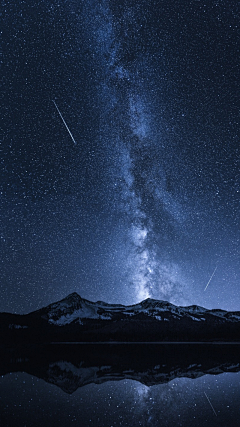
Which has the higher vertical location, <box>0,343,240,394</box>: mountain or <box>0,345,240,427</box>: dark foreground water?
<box>0,343,240,394</box>: mountain

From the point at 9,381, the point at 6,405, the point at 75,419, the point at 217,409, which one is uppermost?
the point at 9,381

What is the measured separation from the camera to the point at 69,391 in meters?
10.9

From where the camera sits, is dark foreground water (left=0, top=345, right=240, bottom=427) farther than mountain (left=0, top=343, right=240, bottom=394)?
No

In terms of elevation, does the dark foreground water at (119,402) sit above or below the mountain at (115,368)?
below

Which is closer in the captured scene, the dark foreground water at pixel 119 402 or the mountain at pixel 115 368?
the dark foreground water at pixel 119 402

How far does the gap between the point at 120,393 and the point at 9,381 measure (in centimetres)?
584

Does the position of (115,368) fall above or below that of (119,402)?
above

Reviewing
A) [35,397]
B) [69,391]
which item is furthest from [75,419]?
[69,391]

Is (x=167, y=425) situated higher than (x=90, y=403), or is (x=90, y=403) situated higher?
(x=90, y=403)

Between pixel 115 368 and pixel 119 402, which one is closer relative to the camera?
pixel 119 402

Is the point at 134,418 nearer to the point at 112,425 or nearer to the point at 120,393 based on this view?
the point at 112,425

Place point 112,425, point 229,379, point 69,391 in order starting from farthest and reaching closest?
point 229,379 < point 69,391 < point 112,425

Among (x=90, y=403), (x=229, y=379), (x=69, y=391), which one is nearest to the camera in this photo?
(x=90, y=403)

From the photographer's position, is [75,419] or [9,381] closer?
[75,419]
